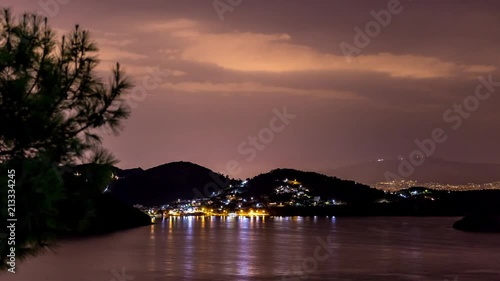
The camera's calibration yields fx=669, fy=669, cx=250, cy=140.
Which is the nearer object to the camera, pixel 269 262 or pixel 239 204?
pixel 269 262

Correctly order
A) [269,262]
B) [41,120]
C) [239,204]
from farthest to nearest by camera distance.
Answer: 1. [239,204]
2. [269,262]
3. [41,120]

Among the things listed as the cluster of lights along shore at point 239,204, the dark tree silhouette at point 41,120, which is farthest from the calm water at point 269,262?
the cluster of lights along shore at point 239,204

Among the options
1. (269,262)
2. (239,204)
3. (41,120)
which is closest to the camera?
(41,120)

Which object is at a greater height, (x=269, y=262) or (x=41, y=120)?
(x=41, y=120)

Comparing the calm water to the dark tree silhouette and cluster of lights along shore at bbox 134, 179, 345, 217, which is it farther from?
cluster of lights along shore at bbox 134, 179, 345, 217

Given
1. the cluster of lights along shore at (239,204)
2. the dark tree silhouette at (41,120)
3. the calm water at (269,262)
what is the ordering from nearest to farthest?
the dark tree silhouette at (41,120) → the calm water at (269,262) → the cluster of lights along shore at (239,204)

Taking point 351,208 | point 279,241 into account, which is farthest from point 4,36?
point 351,208

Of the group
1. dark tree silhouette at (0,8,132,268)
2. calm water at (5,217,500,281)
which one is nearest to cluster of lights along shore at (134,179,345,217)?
calm water at (5,217,500,281)

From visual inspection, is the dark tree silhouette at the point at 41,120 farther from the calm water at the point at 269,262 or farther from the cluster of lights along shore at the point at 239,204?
the cluster of lights along shore at the point at 239,204

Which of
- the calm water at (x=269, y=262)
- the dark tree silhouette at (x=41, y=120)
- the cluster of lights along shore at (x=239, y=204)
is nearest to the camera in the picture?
the dark tree silhouette at (x=41, y=120)

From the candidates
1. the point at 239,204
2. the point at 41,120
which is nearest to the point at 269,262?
the point at 41,120

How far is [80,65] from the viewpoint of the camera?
5918 mm

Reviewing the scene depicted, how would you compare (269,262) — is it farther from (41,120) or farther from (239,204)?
(239,204)

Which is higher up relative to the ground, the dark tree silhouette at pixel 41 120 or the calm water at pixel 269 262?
the dark tree silhouette at pixel 41 120
